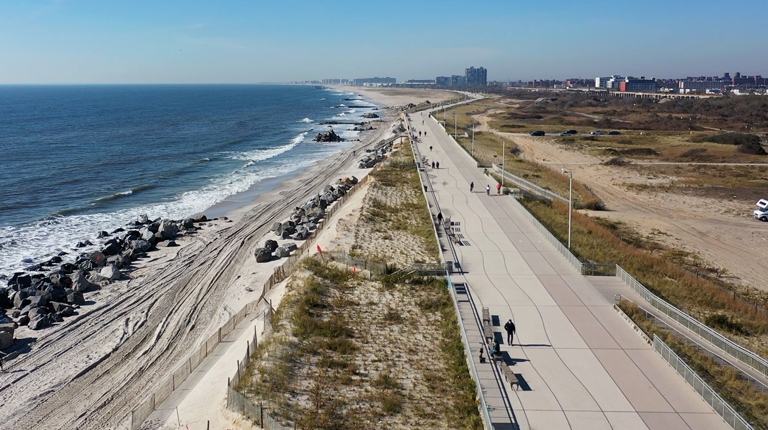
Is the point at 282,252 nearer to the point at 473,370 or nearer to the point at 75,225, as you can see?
the point at 473,370

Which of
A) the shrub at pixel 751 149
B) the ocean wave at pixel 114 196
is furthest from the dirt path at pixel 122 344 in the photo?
the shrub at pixel 751 149

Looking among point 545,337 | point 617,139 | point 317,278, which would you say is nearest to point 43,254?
point 317,278

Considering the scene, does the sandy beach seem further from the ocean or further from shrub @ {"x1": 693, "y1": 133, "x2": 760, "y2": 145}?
shrub @ {"x1": 693, "y1": 133, "x2": 760, "y2": 145}

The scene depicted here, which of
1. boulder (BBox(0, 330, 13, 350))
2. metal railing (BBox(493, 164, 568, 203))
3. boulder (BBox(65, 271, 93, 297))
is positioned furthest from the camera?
metal railing (BBox(493, 164, 568, 203))

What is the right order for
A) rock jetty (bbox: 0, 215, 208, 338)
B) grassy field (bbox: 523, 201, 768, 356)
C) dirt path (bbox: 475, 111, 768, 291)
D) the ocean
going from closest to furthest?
grassy field (bbox: 523, 201, 768, 356) → rock jetty (bbox: 0, 215, 208, 338) → dirt path (bbox: 475, 111, 768, 291) → the ocean

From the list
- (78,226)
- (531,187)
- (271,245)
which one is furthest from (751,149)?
(78,226)

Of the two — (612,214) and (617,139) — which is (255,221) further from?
(617,139)

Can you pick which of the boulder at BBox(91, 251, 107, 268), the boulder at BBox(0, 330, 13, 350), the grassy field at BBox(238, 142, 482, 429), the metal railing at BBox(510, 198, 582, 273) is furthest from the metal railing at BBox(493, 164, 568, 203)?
the boulder at BBox(0, 330, 13, 350)
